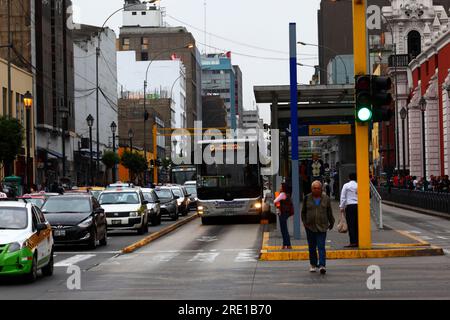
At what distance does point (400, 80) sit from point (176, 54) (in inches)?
3475

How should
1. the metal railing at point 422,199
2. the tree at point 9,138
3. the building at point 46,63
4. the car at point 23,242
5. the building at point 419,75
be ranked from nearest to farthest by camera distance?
the car at point 23,242 < the metal railing at point 422,199 < the tree at point 9,138 < the building at point 46,63 < the building at point 419,75

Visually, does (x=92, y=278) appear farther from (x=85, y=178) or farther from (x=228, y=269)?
(x=85, y=178)

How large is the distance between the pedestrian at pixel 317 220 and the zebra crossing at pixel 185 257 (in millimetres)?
4314

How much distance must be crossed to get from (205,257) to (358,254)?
13.6 feet

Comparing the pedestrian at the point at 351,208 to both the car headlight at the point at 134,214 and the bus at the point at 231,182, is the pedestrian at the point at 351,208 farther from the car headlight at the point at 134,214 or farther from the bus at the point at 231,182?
the bus at the point at 231,182

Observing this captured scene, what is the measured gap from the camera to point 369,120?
73.8 feet

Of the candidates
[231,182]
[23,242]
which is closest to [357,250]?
[23,242]

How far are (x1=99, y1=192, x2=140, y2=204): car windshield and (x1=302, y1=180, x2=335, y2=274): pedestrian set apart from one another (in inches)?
741

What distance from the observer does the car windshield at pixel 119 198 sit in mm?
38216

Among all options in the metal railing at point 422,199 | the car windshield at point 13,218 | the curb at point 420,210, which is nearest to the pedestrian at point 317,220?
the car windshield at point 13,218

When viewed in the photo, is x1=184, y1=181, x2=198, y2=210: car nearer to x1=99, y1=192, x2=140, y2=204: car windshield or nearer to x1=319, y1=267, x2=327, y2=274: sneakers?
x1=99, y1=192, x2=140, y2=204: car windshield

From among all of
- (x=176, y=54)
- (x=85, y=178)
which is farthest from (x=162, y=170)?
(x=176, y=54)

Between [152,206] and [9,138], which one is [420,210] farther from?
[9,138]
